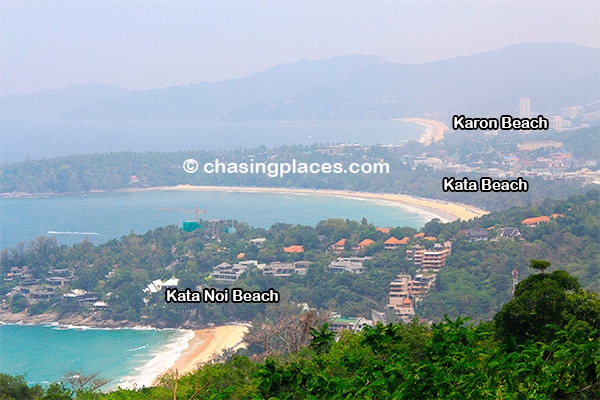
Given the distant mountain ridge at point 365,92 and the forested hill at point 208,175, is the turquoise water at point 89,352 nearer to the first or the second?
the forested hill at point 208,175

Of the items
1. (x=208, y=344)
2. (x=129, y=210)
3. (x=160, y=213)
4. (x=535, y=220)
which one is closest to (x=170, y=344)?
(x=208, y=344)

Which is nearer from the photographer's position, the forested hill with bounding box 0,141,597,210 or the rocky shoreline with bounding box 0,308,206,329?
the rocky shoreline with bounding box 0,308,206,329

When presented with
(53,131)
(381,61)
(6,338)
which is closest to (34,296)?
(6,338)

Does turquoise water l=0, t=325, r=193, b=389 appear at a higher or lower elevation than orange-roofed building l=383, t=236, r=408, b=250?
lower

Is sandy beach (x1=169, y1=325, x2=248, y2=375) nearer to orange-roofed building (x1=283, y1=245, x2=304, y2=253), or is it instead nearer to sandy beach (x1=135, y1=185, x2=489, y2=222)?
orange-roofed building (x1=283, y1=245, x2=304, y2=253)

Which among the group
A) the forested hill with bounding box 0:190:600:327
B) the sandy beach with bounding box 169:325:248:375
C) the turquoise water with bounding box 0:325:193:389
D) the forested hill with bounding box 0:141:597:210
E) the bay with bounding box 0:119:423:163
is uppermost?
the bay with bounding box 0:119:423:163

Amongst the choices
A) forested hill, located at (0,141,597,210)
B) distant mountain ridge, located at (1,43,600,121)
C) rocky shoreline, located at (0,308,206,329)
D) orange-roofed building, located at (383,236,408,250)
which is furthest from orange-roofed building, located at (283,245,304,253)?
distant mountain ridge, located at (1,43,600,121)
